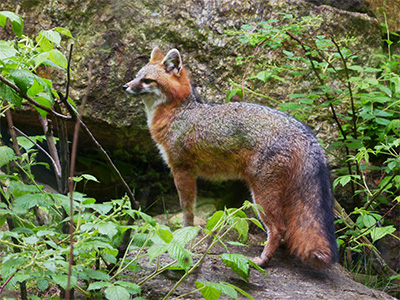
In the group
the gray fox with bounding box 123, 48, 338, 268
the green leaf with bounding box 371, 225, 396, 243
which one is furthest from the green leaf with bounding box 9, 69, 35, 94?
the green leaf with bounding box 371, 225, 396, 243

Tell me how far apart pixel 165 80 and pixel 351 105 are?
2.14m

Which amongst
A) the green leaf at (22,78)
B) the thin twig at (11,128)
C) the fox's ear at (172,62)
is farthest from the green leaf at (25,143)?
the fox's ear at (172,62)

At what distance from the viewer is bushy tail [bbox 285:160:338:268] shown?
154 inches

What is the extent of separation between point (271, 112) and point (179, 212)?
2283 millimetres

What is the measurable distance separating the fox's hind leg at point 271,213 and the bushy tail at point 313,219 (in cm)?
8

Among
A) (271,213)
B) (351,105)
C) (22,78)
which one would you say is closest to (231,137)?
(271,213)

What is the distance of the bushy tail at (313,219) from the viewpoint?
3922 millimetres

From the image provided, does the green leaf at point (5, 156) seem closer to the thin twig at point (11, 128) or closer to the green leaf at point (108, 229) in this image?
the thin twig at point (11, 128)

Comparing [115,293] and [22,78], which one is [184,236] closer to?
[115,293]

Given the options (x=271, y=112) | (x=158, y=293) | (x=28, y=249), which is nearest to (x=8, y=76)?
(x=28, y=249)

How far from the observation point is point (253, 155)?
4242mm

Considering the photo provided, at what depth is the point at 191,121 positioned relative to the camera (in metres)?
4.66

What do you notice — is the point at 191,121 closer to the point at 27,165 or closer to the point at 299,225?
the point at 299,225

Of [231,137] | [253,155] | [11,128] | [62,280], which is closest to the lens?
[62,280]
